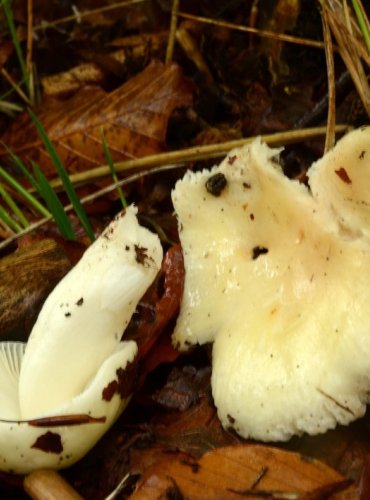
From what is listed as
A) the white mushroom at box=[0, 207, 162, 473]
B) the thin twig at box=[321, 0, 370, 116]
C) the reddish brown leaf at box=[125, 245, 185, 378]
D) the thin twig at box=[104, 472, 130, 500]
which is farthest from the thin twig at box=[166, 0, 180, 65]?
the thin twig at box=[104, 472, 130, 500]

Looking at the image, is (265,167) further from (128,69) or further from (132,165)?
(128,69)

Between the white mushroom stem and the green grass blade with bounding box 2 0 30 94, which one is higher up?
the green grass blade with bounding box 2 0 30 94

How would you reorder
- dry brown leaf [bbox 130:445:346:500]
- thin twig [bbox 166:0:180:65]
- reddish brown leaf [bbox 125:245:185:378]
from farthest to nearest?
thin twig [bbox 166:0:180:65] < reddish brown leaf [bbox 125:245:185:378] < dry brown leaf [bbox 130:445:346:500]

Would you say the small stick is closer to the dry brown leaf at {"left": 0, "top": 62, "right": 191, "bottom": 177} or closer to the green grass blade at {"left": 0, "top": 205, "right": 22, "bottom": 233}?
the green grass blade at {"left": 0, "top": 205, "right": 22, "bottom": 233}

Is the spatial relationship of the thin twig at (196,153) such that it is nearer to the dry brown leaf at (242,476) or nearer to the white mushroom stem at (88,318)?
the white mushroom stem at (88,318)

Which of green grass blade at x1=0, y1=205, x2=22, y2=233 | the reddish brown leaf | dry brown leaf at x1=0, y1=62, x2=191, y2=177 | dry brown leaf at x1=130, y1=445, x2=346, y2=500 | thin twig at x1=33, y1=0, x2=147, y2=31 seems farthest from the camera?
thin twig at x1=33, y1=0, x2=147, y2=31

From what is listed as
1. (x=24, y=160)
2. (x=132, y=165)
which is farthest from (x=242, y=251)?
(x=24, y=160)

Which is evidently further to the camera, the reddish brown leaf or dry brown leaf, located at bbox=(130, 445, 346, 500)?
the reddish brown leaf

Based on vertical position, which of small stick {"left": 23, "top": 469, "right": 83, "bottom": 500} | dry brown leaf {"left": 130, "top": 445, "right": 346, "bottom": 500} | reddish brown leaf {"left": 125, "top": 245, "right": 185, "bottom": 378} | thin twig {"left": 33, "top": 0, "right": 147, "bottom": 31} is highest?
thin twig {"left": 33, "top": 0, "right": 147, "bottom": 31}
